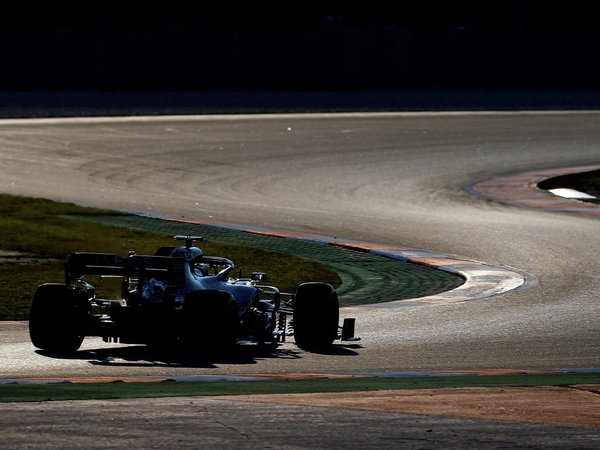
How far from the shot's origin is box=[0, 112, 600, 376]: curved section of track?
14445 mm

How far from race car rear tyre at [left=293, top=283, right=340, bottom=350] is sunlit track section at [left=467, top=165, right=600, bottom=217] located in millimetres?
13406

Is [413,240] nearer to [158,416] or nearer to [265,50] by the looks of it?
[158,416]

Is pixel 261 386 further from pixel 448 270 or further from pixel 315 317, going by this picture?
pixel 448 270

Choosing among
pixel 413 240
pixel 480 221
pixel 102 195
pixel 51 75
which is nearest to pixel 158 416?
pixel 413 240

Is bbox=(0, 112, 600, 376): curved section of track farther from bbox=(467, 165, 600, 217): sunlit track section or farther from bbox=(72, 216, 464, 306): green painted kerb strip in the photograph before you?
bbox=(72, 216, 464, 306): green painted kerb strip

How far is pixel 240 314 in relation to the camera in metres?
14.5

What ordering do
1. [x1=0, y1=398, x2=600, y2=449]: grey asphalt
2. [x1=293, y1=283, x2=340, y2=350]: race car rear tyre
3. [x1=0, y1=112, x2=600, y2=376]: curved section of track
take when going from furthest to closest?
[x1=293, y1=283, x2=340, y2=350]: race car rear tyre, [x1=0, y1=112, x2=600, y2=376]: curved section of track, [x1=0, y1=398, x2=600, y2=449]: grey asphalt

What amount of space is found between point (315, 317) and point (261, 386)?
111 inches

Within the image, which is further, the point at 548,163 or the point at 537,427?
the point at 548,163

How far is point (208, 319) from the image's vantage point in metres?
13.6

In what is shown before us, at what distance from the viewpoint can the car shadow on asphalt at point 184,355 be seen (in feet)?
44.5

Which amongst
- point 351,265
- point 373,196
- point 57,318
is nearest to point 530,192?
point 373,196

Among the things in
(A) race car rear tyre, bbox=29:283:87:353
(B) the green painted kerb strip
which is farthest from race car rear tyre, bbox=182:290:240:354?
(B) the green painted kerb strip

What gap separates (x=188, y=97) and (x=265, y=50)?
292cm
